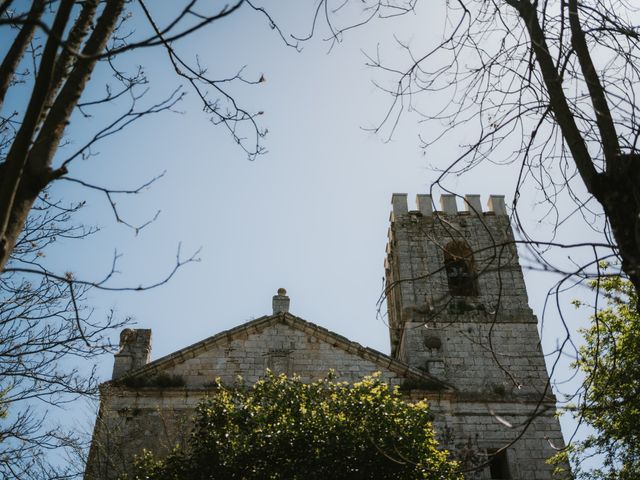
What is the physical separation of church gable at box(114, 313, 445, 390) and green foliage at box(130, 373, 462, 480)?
147 inches

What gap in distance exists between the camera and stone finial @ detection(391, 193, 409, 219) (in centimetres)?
1995

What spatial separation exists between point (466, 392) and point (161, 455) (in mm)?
7469

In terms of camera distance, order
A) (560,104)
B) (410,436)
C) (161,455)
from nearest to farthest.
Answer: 1. (560,104)
2. (410,436)
3. (161,455)

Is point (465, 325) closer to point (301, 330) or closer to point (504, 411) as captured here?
point (504, 411)

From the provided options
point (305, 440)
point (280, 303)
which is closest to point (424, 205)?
point (280, 303)

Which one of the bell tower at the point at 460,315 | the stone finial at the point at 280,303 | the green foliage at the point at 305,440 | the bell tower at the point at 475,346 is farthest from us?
the stone finial at the point at 280,303

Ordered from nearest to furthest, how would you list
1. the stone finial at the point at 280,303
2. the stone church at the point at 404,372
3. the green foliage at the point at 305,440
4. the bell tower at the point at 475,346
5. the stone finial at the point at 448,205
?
the green foliage at the point at 305,440 → the stone church at the point at 404,372 → the bell tower at the point at 475,346 → the stone finial at the point at 280,303 → the stone finial at the point at 448,205

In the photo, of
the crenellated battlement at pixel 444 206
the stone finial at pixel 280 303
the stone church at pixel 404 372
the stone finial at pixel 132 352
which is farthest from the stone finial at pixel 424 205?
the stone finial at pixel 132 352

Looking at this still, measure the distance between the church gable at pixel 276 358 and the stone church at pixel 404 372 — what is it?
0.02 meters

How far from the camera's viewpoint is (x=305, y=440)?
10305 mm

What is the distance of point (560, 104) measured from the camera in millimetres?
3994

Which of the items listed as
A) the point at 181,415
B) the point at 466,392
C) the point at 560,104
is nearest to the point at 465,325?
the point at 466,392

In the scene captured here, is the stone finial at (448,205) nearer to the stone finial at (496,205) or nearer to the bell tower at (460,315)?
the bell tower at (460,315)

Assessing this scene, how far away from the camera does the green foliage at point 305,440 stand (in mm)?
10000
